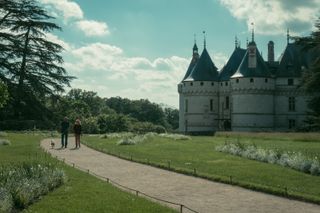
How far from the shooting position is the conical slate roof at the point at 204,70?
6644 cm

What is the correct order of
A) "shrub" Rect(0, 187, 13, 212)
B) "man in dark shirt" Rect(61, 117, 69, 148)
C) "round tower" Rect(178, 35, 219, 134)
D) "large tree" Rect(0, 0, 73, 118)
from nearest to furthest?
"shrub" Rect(0, 187, 13, 212) < "man in dark shirt" Rect(61, 117, 69, 148) < "large tree" Rect(0, 0, 73, 118) < "round tower" Rect(178, 35, 219, 134)

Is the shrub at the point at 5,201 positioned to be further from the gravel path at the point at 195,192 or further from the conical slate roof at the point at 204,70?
the conical slate roof at the point at 204,70

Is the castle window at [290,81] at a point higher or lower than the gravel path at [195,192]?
higher

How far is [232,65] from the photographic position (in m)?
66.9

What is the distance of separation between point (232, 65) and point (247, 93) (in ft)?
26.8

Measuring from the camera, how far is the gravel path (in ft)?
31.5

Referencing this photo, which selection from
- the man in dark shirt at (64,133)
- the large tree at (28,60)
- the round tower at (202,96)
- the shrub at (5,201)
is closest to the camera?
the shrub at (5,201)

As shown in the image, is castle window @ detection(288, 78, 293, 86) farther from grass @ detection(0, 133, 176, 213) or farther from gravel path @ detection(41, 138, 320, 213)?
grass @ detection(0, 133, 176, 213)

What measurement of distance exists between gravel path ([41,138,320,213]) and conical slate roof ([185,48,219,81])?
50255mm

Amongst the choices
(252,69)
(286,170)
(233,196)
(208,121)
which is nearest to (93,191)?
(233,196)

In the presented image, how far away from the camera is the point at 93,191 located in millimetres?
10680

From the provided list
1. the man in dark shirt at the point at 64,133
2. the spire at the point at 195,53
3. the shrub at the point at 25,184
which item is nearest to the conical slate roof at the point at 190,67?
the spire at the point at 195,53

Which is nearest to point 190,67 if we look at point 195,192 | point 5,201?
point 195,192

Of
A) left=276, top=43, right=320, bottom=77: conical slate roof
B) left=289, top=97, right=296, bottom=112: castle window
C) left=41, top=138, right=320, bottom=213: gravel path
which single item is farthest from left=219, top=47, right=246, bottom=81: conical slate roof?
left=41, top=138, right=320, bottom=213: gravel path
